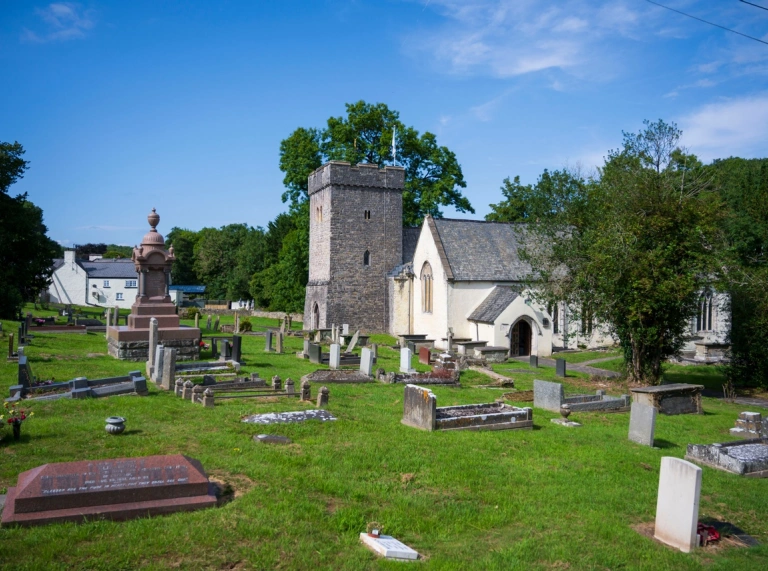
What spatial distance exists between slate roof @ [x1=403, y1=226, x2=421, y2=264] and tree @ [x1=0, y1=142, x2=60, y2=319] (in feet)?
76.2

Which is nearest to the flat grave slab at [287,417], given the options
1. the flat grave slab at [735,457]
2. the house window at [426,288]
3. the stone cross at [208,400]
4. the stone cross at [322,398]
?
the stone cross at [322,398]

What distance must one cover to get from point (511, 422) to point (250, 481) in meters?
6.54

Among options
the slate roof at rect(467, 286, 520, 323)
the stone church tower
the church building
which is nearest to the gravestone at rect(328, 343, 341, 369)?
the slate roof at rect(467, 286, 520, 323)

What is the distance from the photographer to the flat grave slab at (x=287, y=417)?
11.9 m

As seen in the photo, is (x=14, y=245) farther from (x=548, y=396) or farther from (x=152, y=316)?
(x=548, y=396)

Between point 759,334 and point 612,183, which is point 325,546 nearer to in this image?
point 612,183

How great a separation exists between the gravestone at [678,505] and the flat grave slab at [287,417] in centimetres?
660

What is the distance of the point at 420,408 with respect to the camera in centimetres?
1245

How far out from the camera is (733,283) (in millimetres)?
22359

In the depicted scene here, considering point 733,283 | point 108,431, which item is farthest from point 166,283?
point 733,283

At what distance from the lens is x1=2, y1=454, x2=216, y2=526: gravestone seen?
22.3 ft

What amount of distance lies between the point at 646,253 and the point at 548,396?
7288 millimetres

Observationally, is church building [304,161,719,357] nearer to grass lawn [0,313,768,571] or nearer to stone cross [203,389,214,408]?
grass lawn [0,313,768,571]

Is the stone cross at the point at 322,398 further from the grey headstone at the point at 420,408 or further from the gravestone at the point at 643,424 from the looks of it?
the gravestone at the point at 643,424
